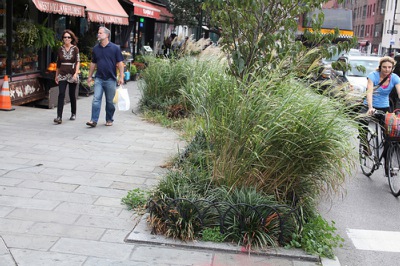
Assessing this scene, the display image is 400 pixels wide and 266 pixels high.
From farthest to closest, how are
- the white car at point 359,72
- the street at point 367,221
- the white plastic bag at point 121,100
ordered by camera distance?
1. the white car at point 359,72
2. the white plastic bag at point 121,100
3. the street at point 367,221

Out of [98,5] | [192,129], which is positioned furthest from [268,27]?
[98,5]

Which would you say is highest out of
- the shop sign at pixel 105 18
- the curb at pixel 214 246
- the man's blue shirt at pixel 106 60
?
the shop sign at pixel 105 18

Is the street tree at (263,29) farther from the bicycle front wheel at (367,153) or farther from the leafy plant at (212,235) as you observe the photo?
the leafy plant at (212,235)

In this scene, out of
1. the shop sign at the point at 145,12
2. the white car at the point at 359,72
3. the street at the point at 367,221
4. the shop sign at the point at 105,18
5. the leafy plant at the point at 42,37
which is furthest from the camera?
the shop sign at the point at 145,12

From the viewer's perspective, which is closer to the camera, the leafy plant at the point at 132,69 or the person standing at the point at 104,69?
the person standing at the point at 104,69

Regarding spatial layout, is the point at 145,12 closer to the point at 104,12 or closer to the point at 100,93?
the point at 104,12

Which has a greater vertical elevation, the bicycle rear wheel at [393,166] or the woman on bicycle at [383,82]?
the woman on bicycle at [383,82]

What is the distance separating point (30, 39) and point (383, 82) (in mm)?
8000

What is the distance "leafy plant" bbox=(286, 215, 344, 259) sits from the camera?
195 inches

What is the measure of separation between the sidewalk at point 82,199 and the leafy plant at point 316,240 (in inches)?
5.4

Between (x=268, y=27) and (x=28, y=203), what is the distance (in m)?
3.83

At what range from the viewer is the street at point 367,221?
520 centimetres

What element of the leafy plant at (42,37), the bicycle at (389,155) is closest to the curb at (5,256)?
the bicycle at (389,155)

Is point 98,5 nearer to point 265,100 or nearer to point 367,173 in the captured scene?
point 367,173
